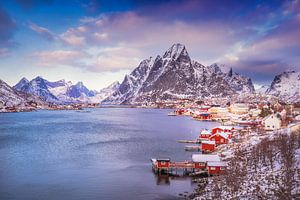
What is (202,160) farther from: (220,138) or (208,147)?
(220,138)

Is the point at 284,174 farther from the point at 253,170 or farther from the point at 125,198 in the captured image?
the point at 125,198

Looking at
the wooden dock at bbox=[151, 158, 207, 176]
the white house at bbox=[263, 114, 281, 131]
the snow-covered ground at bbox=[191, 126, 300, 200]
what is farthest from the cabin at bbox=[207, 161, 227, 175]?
the white house at bbox=[263, 114, 281, 131]

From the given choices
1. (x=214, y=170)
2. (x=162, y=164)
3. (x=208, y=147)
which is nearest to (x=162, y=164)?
(x=162, y=164)

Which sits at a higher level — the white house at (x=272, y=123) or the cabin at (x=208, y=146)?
the white house at (x=272, y=123)

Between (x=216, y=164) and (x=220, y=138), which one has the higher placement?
(x=220, y=138)

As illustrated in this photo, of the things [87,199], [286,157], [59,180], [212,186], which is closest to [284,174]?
[286,157]

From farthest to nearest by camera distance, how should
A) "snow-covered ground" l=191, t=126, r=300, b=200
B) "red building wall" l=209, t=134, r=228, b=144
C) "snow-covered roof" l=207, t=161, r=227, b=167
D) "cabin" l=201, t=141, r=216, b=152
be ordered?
"red building wall" l=209, t=134, r=228, b=144
"cabin" l=201, t=141, r=216, b=152
"snow-covered roof" l=207, t=161, r=227, b=167
"snow-covered ground" l=191, t=126, r=300, b=200

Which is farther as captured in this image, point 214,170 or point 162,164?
point 162,164

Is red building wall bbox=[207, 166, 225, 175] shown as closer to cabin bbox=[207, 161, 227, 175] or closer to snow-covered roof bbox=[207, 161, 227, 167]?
cabin bbox=[207, 161, 227, 175]

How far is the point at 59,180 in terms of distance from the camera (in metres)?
38.2

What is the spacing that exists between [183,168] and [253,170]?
9.75m

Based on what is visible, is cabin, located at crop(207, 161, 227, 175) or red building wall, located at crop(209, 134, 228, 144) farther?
red building wall, located at crop(209, 134, 228, 144)

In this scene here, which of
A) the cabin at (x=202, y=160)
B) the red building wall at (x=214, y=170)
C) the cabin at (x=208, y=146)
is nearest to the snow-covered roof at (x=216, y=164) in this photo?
the red building wall at (x=214, y=170)

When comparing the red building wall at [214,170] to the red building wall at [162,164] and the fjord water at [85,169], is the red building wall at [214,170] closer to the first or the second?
the fjord water at [85,169]
